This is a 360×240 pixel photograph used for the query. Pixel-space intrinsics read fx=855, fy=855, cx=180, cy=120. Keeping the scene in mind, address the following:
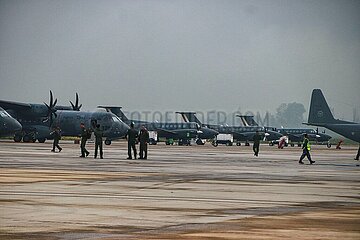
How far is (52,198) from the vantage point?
751 inches

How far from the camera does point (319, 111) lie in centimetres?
9200

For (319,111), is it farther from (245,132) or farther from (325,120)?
(245,132)

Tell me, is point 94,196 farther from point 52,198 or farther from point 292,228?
point 292,228

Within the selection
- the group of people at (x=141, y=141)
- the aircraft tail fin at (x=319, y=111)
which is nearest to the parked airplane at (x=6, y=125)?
the group of people at (x=141, y=141)

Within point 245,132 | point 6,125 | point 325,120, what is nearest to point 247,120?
point 245,132

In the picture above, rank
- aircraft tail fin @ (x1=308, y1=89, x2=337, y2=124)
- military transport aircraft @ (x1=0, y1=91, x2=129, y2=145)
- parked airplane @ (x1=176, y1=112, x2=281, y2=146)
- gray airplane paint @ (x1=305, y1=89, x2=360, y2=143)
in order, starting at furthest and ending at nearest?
parked airplane @ (x1=176, y1=112, x2=281, y2=146)
aircraft tail fin @ (x1=308, y1=89, x2=337, y2=124)
military transport aircraft @ (x1=0, y1=91, x2=129, y2=145)
gray airplane paint @ (x1=305, y1=89, x2=360, y2=143)

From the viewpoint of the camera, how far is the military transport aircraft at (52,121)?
86.0 m

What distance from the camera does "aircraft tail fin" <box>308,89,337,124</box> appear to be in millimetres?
89775

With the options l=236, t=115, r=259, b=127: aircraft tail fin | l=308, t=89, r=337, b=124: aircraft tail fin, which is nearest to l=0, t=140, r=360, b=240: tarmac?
l=308, t=89, r=337, b=124: aircraft tail fin

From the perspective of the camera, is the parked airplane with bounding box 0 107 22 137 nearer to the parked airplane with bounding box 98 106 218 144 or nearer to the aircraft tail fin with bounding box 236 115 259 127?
the parked airplane with bounding box 98 106 218 144

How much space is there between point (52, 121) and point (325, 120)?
28.4m

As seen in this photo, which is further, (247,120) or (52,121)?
(247,120)

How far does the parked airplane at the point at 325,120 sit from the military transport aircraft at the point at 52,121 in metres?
20.1

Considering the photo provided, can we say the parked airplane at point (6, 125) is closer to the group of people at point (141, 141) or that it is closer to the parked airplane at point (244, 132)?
the group of people at point (141, 141)
